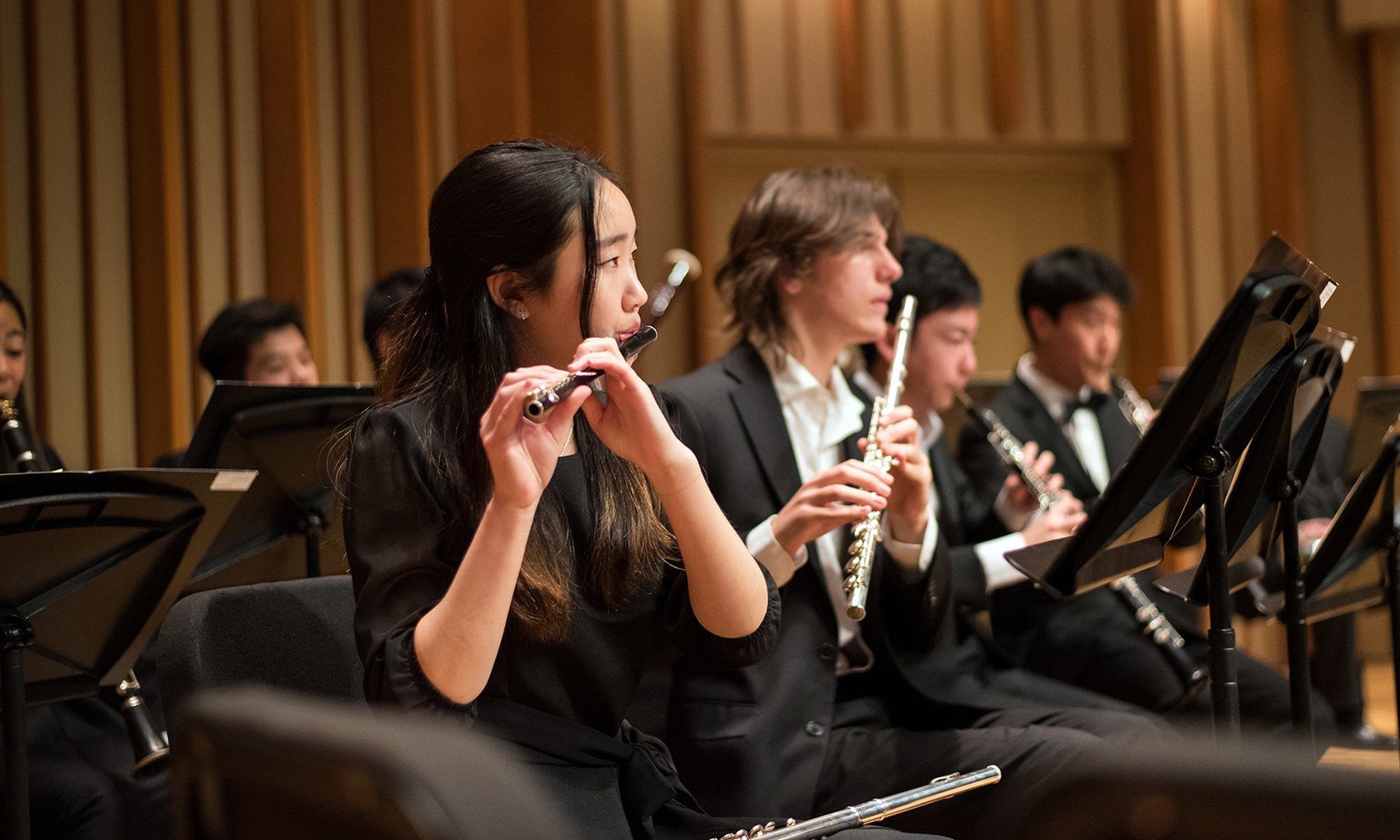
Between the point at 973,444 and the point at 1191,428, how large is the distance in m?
1.57

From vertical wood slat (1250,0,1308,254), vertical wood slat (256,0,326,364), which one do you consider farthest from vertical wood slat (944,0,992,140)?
vertical wood slat (256,0,326,364)

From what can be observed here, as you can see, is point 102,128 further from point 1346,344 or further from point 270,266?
point 1346,344

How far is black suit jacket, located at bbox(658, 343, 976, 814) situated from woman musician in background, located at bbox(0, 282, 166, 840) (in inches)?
37.9

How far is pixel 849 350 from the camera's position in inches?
121

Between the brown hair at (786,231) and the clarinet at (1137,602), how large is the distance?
0.60m

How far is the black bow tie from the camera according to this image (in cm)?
322

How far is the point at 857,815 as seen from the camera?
1.28m

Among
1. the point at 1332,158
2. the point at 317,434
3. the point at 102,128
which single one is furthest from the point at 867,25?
the point at 317,434

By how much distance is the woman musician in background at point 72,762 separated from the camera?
2.00 m

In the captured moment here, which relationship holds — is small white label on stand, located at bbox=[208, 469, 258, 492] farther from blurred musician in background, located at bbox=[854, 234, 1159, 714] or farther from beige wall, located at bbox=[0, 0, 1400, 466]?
beige wall, located at bbox=[0, 0, 1400, 466]

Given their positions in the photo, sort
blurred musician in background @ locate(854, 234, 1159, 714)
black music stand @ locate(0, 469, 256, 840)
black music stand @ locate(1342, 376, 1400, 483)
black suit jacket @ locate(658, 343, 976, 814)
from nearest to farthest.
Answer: black music stand @ locate(0, 469, 256, 840)
black suit jacket @ locate(658, 343, 976, 814)
blurred musician in background @ locate(854, 234, 1159, 714)
black music stand @ locate(1342, 376, 1400, 483)

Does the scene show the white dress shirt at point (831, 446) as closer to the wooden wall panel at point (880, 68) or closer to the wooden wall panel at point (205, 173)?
the wooden wall panel at point (205, 173)

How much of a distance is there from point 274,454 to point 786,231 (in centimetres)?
105

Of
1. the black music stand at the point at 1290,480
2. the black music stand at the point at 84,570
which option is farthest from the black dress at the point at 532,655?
the black music stand at the point at 1290,480
